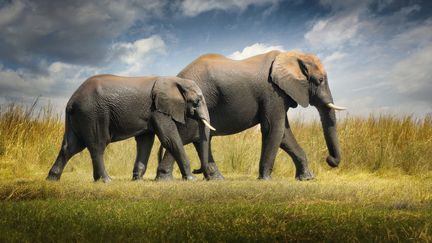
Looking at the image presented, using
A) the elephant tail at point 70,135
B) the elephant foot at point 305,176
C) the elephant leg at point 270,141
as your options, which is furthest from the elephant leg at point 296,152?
the elephant tail at point 70,135

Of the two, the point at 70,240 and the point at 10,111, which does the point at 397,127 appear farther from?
the point at 70,240

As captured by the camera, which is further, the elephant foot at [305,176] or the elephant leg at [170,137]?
the elephant foot at [305,176]

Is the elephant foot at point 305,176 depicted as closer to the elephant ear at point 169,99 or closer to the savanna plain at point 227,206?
the savanna plain at point 227,206

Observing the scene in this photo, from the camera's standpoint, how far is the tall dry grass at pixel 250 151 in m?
13.5

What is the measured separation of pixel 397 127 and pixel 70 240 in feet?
40.9

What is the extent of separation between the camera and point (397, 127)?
15461 mm

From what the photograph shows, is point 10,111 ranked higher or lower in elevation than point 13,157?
higher

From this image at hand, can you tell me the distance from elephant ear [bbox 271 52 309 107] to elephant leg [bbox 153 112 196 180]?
2236mm

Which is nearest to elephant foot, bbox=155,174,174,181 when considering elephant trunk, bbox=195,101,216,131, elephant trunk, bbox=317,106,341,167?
elephant trunk, bbox=195,101,216,131

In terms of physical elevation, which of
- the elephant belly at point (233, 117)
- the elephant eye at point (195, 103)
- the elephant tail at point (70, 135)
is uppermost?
the elephant eye at point (195, 103)

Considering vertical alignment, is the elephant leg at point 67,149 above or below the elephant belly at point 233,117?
below

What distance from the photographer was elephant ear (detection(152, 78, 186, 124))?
948 cm

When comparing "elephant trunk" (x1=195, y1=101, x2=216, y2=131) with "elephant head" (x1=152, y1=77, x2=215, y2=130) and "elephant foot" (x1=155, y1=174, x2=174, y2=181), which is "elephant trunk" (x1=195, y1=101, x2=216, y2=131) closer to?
"elephant head" (x1=152, y1=77, x2=215, y2=130)

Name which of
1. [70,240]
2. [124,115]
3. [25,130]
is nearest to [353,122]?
[124,115]
